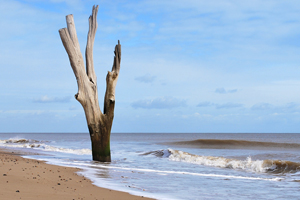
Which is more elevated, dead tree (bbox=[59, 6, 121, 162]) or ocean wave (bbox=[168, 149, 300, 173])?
dead tree (bbox=[59, 6, 121, 162])

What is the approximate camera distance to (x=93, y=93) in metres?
9.93

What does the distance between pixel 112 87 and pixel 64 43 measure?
2170mm

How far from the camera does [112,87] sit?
32.9 feet

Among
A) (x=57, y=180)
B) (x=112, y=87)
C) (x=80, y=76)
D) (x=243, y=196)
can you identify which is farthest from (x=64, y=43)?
(x=243, y=196)

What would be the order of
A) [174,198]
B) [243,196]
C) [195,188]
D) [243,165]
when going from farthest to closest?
[243,165], [195,188], [243,196], [174,198]

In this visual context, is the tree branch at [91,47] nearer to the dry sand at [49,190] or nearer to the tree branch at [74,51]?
the tree branch at [74,51]

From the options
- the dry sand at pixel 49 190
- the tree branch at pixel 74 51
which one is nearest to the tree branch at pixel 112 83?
the tree branch at pixel 74 51

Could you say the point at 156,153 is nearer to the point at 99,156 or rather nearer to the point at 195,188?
the point at 99,156

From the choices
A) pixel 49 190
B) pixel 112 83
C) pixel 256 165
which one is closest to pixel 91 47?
pixel 112 83

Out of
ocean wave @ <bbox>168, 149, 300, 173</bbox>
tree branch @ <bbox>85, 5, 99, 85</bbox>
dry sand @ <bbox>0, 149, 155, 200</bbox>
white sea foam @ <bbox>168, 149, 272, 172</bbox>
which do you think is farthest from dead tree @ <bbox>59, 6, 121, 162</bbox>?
dry sand @ <bbox>0, 149, 155, 200</bbox>

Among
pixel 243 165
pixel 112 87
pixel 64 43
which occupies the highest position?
pixel 64 43

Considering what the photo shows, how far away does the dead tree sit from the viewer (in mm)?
9773

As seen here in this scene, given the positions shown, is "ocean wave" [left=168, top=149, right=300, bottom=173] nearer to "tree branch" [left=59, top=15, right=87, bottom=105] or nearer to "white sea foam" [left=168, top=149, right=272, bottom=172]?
"white sea foam" [left=168, top=149, right=272, bottom=172]

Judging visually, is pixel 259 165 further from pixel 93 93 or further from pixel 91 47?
pixel 91 47
